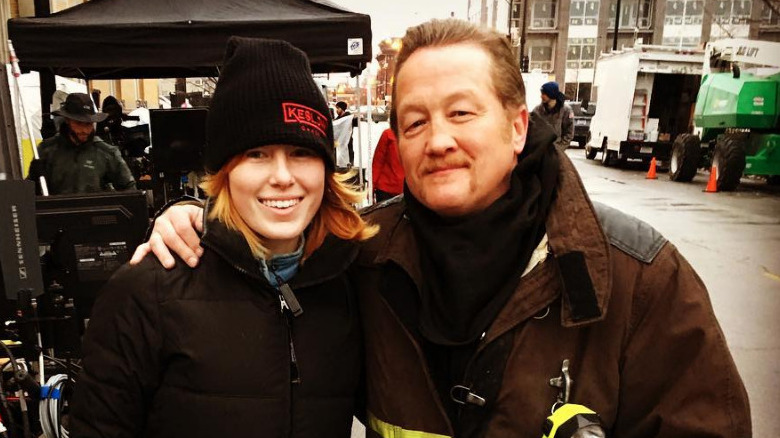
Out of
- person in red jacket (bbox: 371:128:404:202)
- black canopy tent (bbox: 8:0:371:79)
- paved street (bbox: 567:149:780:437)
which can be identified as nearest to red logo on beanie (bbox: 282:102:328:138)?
paved street (bbox: 567:149:780:437)

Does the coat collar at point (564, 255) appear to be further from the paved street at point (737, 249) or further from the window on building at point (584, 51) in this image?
the window on building at point (584, 51)

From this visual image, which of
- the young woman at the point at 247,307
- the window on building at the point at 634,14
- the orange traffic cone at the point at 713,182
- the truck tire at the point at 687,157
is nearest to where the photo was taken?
the young woman at the point at 247,307

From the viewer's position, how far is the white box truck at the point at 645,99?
57.5 ft

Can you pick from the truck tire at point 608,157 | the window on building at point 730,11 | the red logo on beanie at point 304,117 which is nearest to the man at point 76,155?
the red logo on beanie at point 304,117

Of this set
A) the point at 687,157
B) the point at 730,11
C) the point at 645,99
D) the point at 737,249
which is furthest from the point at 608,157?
the point at 730,11

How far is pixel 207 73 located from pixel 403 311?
716 cm

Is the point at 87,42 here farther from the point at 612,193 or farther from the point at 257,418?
the point at 612,193

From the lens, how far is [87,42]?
530cm

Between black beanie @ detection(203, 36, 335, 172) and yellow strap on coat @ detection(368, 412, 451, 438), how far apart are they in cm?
85

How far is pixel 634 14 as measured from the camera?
51062 millimetres

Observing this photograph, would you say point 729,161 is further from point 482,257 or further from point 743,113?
point 482,257

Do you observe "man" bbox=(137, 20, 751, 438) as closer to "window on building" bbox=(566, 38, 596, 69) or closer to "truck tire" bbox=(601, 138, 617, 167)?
"truck tire" bbox=(601, 138, 617, 167)

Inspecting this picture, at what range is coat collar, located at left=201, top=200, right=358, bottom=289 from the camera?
63.6 inches

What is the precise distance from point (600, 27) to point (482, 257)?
5619 cm
